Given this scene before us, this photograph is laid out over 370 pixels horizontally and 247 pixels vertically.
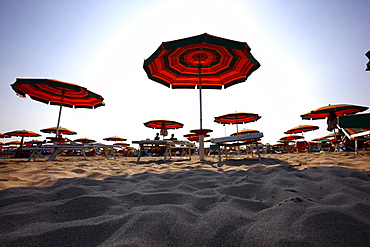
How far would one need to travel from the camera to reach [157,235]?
33.5 inches

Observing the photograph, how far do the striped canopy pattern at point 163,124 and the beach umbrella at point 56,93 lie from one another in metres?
3.02

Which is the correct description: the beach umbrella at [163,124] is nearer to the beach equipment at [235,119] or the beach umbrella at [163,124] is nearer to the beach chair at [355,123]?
the beach equipment at [235,119]

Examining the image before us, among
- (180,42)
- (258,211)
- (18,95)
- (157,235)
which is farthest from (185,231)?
(18,95)

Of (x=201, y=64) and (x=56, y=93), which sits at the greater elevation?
(x=201, y=64)

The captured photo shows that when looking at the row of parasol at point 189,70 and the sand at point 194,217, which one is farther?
the row of parasol at point 189,70

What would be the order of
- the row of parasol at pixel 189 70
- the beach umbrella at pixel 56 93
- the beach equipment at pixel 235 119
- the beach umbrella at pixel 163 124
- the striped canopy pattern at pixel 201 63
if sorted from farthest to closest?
the beach umbrella at pixel 163 124 → the beach equipment at pixel 235 119 → the beach umbrella at pixel 56 93 → the row of parasol at pixel 189 70 → the striped canopy pattern at pixel 201 63

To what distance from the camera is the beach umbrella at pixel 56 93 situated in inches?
220

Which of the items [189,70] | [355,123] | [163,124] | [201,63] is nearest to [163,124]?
[163,124]

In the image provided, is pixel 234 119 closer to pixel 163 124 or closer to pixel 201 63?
pixel 163 124

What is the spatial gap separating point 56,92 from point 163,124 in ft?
17.1

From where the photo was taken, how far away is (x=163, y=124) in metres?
10.2

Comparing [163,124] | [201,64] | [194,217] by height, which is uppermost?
[201,64]

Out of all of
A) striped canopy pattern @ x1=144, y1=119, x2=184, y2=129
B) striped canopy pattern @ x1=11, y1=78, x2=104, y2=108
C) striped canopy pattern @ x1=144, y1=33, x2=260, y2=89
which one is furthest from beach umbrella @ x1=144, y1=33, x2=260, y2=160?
striped canopy pattern @ x1=144, y1=119, x2=184, y2=129

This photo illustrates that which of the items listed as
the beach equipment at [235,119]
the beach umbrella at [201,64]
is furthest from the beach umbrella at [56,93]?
the beach equipment at [235,119]
